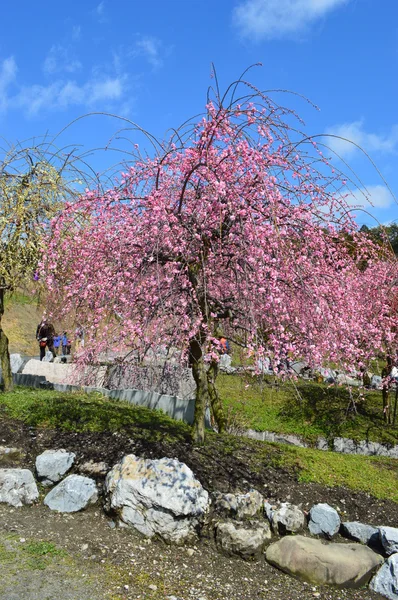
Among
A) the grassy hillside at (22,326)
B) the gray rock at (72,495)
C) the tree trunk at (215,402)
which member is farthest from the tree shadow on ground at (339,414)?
the grassy hillside at (22,326)

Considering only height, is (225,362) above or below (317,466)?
above

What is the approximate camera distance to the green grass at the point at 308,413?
12.3m

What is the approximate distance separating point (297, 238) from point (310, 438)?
6505 millimetres

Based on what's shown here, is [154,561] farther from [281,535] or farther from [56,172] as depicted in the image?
[56,172]

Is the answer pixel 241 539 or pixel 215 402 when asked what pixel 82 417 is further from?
pixel 241 539

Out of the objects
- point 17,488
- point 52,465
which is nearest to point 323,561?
point 52,465

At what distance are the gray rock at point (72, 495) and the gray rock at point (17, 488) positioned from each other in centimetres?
21

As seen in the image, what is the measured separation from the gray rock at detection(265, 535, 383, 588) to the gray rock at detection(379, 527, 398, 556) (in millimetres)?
219

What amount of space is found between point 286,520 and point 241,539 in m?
0.73

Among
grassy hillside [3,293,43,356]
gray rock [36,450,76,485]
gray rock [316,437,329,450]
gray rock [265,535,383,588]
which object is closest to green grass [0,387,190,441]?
gray rock [36,450,76,485]

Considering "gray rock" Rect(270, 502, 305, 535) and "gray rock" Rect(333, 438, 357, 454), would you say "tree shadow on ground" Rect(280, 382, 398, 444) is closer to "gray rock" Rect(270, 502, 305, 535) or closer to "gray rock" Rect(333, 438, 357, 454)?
"gray rock" Rect(333, 438, 357, 454)

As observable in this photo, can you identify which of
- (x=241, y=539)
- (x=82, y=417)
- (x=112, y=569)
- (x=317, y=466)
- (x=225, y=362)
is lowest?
(x=112, y=569)

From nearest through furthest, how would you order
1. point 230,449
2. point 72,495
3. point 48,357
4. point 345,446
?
1. point 72,495
2. point 230,449
3. point 345,446
4. point 48,357

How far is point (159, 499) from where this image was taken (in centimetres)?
619
